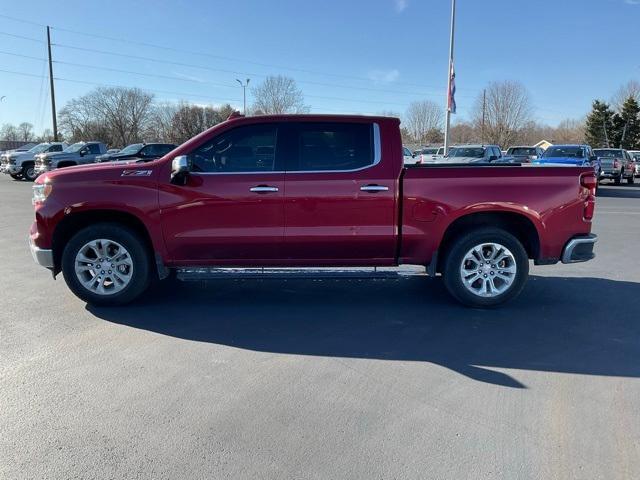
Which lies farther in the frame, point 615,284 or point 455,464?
point 615,284

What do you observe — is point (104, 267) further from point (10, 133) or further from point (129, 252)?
point (10, 133)

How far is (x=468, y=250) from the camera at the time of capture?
5336mm

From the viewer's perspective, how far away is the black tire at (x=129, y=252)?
5.23 metres

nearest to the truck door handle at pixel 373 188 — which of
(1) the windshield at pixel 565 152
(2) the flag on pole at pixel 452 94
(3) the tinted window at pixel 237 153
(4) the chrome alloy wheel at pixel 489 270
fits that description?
(3) the tinted window at pixel 237 153

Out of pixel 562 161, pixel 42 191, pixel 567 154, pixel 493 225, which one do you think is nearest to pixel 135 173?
pixel 42 191

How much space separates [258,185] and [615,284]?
475cm

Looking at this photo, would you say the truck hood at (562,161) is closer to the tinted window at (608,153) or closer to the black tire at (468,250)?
the tinted window at (608,153)

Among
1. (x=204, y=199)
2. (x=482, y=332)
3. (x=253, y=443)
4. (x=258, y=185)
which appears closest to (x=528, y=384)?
(x=482, y=332)

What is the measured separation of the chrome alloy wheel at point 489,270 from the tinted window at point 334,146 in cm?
151

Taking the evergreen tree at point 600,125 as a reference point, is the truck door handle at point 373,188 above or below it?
below

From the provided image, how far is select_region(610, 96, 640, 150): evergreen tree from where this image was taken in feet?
197

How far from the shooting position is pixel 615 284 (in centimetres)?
646

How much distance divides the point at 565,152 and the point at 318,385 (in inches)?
850

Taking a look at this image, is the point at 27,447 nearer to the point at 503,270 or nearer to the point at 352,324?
the point at 352,324
